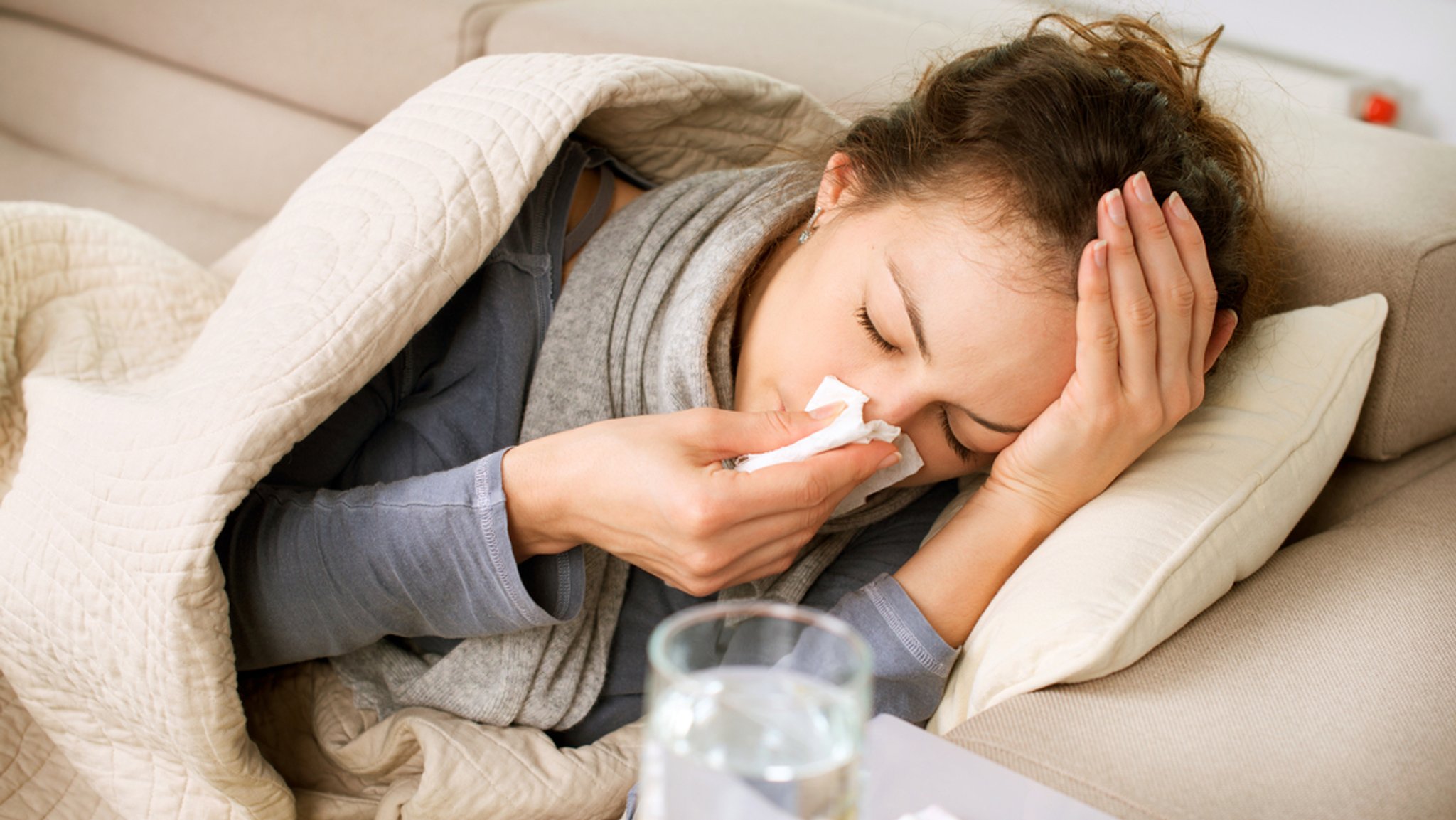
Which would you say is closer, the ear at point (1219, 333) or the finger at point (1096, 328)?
the finger at point (1096, 328)

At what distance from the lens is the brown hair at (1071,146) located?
3.23ft

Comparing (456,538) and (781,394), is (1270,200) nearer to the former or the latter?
(781,394)

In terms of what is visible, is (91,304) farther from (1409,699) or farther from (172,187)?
(1409,699)

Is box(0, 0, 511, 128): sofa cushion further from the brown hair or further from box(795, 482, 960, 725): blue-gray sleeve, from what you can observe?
box(795, 482, 960, 725): blue-gray sleeve

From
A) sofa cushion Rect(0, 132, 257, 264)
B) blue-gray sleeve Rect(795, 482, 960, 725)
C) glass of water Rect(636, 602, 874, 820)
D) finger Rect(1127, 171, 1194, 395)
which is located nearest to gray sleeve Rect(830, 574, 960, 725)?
blue-gray sleeve Rect(795, 482, 960, 725)

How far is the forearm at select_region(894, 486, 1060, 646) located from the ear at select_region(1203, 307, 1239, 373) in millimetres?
241

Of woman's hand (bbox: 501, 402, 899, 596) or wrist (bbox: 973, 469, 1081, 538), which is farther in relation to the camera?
wrist (bbox: 973, 469, 1081, 538)

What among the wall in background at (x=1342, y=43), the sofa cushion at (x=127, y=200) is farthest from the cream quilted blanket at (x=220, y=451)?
the wall in background at (x=1342, y=43)

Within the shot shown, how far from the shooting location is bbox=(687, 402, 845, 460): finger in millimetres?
939

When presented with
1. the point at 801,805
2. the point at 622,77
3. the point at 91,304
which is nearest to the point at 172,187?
the point at 91,304

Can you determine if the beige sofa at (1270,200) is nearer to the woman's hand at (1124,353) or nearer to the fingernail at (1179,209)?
the woman's hand at (1124,353)

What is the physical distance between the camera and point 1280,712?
0.82m

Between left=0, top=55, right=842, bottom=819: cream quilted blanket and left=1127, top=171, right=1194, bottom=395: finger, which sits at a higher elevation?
left=1127, top=171, right=1194, bottom=395: finger

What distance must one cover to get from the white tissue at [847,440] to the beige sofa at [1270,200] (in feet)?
0.87
